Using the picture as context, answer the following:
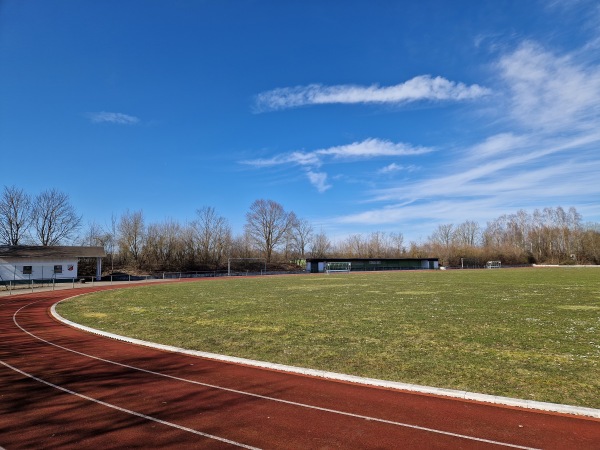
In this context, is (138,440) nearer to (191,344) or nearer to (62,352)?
(191,344)

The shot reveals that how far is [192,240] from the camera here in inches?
3612

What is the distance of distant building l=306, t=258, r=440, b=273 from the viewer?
8875 cm

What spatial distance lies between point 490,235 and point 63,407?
162 meters

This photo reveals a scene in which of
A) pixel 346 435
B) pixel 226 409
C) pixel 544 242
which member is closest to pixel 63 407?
pixel 226 409

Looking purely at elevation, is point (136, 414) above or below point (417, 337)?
below

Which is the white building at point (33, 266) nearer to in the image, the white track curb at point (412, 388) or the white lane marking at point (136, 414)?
the white track curb at point (412, 388)

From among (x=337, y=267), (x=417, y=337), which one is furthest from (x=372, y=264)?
(x=417, y=337)

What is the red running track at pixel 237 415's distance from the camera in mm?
5777

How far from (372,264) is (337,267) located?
49.8 feet

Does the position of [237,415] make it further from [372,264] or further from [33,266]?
[372,264]

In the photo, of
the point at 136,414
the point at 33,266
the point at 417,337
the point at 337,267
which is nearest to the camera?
the point at 136,414

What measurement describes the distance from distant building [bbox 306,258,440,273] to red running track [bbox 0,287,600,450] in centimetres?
7696

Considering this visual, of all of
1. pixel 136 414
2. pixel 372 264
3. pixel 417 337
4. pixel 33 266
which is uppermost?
pixel 33 266

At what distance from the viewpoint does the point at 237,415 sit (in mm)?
6848
